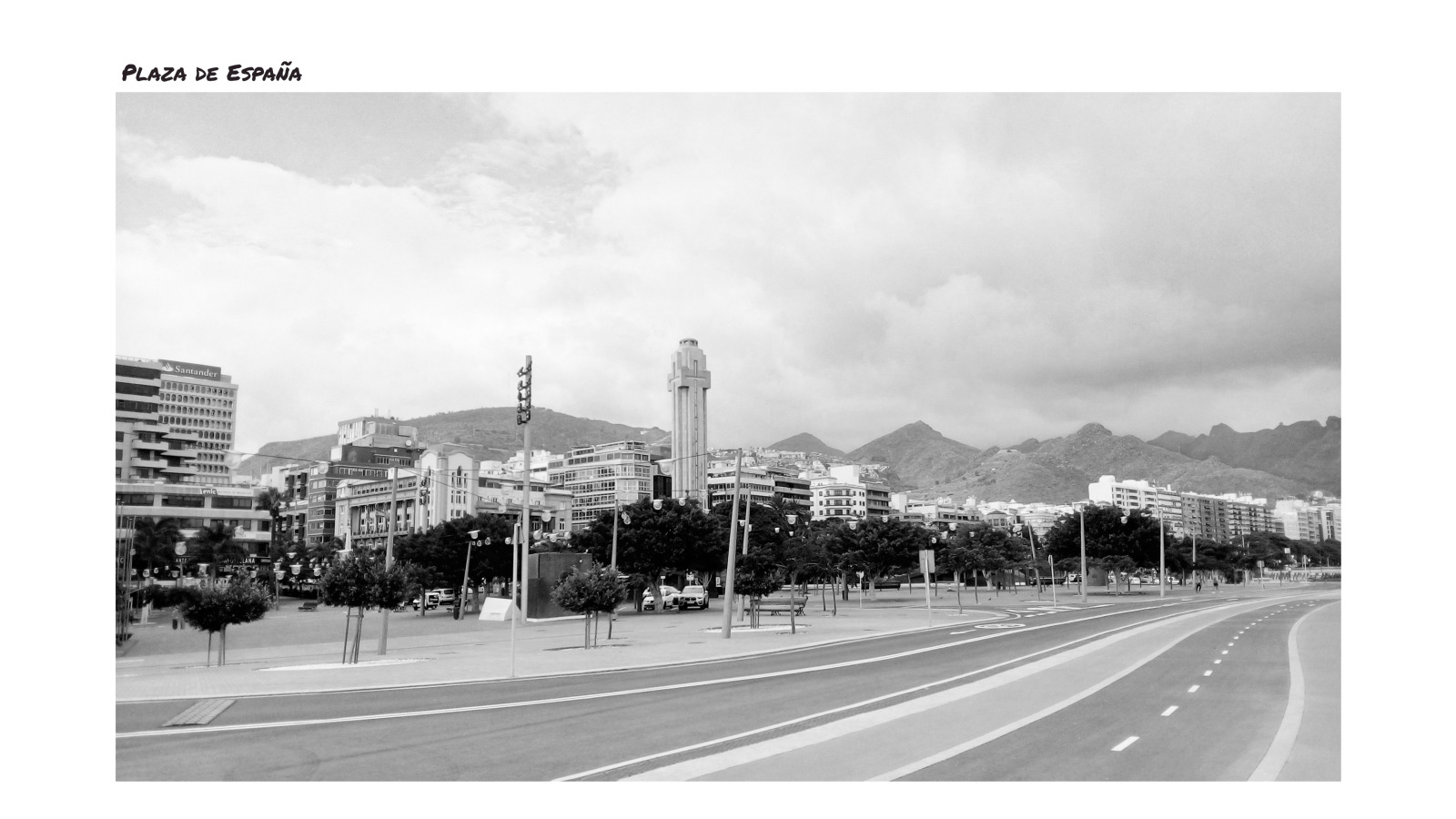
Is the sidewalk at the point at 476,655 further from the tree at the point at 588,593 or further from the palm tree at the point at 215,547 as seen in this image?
the palm tree at the point at 215,547

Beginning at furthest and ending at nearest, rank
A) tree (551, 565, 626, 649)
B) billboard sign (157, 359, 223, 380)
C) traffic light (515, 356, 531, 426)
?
billboard sign (157, 359, 223, 380)
tree (551, 565, 626, 649)
traffic light (515, 356, 531, 426)

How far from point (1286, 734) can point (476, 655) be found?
24382 mm

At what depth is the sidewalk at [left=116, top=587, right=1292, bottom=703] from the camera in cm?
2327

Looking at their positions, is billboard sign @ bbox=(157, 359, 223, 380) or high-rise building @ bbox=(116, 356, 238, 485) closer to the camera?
high-rise building @ bbox=(116, 356, 238, 485)

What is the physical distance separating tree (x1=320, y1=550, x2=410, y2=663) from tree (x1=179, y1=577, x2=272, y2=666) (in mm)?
2196

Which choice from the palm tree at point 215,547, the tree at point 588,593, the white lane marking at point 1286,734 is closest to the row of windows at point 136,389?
the palm tree at point 215,547

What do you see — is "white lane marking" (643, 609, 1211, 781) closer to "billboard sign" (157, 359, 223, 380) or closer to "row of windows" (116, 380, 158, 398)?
"row of windows" (116, 380, 158, 398)

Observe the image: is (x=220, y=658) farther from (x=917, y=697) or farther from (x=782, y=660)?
(x=917, y=697)

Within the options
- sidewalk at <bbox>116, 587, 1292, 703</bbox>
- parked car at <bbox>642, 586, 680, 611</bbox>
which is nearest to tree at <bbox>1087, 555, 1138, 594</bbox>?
parked car at <bbox>642, 586, 680, 611</bbox>

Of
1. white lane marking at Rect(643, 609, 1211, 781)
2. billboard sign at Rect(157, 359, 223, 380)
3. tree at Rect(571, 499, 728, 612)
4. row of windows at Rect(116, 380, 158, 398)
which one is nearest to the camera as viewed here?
white lane marking at Rect(643, 609, 1211, 781)

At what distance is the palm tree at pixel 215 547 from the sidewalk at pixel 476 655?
6622 cm

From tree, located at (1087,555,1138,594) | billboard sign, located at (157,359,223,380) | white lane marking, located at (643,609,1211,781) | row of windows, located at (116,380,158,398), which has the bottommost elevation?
tree, located at (1087,555,1138,594)

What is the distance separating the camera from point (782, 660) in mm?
28828
